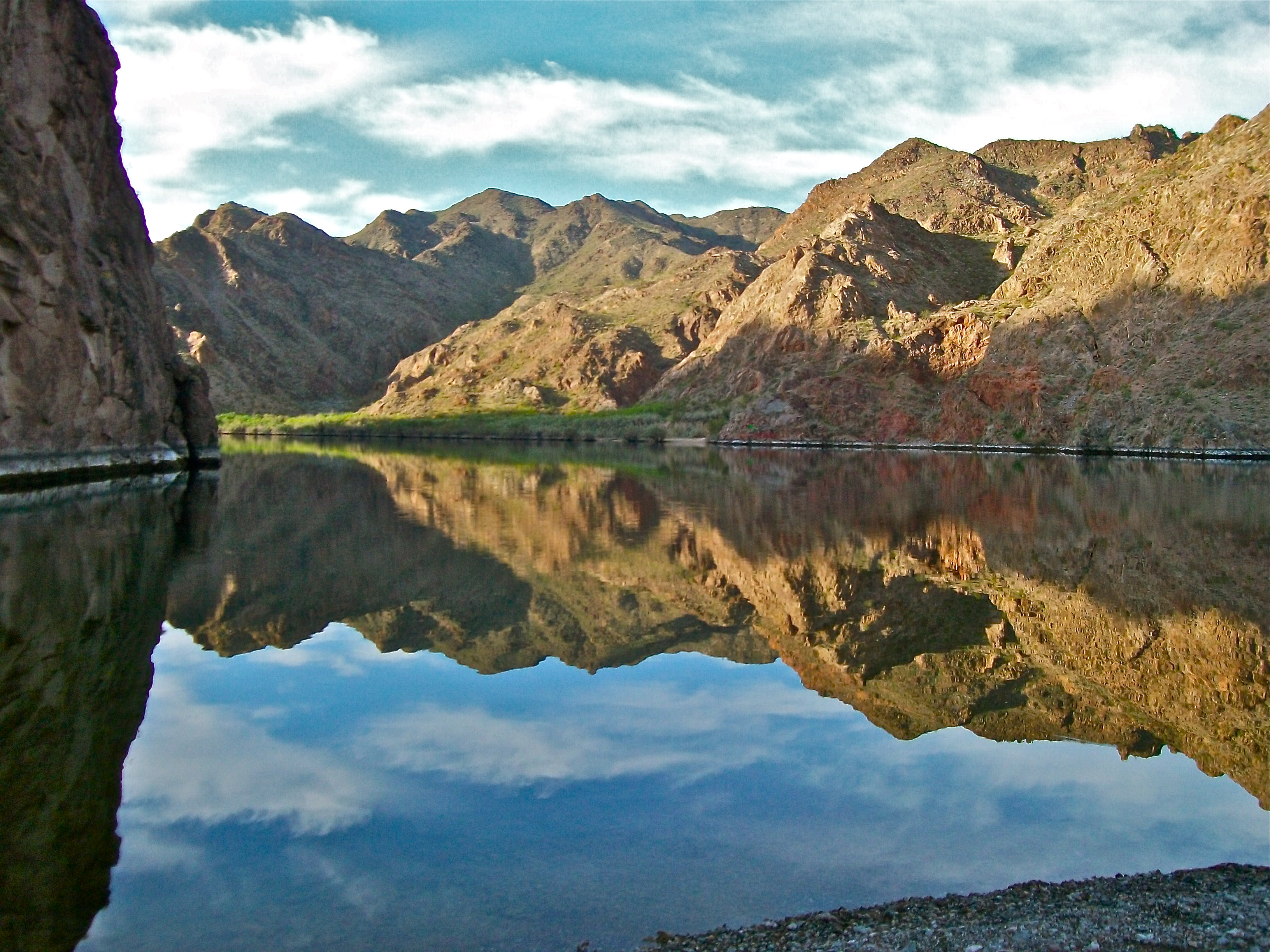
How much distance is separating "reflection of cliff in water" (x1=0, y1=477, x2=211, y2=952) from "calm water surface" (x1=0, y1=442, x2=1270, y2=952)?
43 millimetres

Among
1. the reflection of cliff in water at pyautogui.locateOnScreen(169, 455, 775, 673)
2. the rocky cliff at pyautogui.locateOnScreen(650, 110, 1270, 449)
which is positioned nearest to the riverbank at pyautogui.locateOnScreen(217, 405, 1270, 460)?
the rocky cliff at pyautogui.locateOnScreen(650, 110, 1270, 449)

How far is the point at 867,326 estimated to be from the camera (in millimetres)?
104250

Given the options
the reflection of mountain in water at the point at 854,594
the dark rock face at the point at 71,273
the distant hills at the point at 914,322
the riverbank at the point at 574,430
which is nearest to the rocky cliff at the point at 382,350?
the distant hills at the point at 914,322

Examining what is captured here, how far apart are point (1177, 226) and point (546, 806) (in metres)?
82.9

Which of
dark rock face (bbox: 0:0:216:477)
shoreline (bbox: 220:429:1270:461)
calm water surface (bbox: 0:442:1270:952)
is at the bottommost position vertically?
calm water surface (bbox: 0:442:1270:952)

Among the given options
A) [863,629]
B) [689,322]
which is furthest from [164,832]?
[689,322]

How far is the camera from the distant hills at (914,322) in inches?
2778

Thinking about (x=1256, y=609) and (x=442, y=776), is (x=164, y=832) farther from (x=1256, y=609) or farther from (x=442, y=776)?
(x=1256, y=609)

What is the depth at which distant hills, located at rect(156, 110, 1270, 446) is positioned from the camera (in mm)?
70562

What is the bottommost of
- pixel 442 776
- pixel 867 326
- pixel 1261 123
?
pixel 442 776

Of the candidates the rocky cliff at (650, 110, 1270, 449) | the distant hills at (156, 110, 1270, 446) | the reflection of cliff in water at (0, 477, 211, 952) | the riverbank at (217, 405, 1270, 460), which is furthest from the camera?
the riverbank at (217, 405, 1270, 460)

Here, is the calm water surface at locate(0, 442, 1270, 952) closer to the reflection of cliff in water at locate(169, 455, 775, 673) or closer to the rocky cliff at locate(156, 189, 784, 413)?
the reflection of cliff in water at locate(169, 455, 775, 673)

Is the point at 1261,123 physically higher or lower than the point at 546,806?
higher

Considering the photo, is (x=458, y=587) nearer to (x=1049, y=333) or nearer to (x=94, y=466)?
(x=94, y=466)
